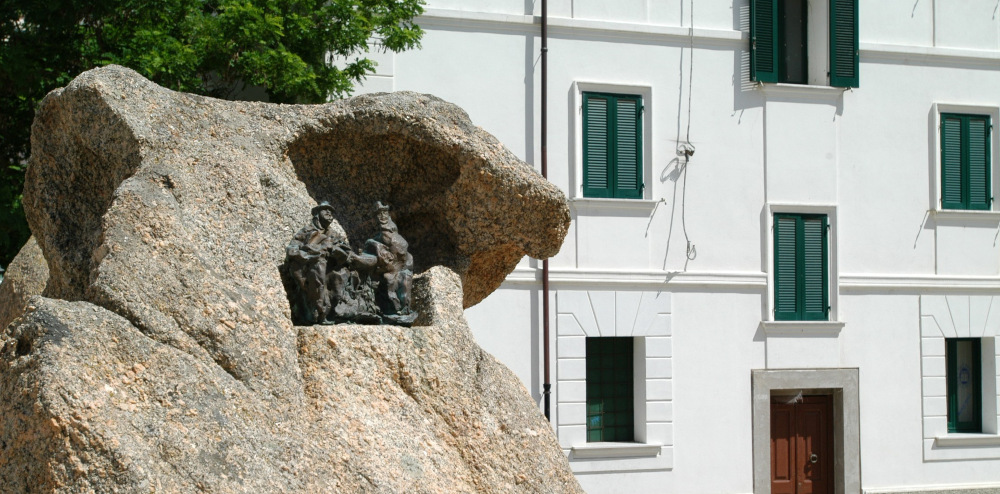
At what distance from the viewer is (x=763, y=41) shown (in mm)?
17703

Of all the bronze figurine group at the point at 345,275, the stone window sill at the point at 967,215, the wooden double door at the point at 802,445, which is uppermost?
the stone window sill at the point at 967,215

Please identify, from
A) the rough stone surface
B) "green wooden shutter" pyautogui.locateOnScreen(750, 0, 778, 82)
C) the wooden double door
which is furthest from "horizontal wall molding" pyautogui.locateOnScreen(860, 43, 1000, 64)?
the rough stone surface

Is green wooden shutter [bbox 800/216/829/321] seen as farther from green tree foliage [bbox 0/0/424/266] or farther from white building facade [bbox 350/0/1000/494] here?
green tree foliage [bbox 0/0/424/266]

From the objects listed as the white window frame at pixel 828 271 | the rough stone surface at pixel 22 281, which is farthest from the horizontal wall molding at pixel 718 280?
the rough stone surface at pixel 22 281

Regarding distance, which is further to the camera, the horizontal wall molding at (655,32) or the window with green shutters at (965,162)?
the window with green shutters at (965,162)

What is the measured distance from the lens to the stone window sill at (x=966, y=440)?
18.1 m

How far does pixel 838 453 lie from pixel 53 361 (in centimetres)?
1424

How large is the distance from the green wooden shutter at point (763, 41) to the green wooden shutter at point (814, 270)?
2.08 meters

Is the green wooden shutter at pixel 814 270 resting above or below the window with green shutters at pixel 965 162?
below

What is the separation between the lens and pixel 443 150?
841cm

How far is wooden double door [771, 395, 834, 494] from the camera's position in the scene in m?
17.8

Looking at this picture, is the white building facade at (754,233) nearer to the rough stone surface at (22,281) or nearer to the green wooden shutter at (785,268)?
the green wooden shutter at (785,268)

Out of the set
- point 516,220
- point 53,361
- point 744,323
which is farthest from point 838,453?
point 53,361

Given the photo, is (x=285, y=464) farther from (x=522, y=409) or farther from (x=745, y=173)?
(x=745, y=173)
